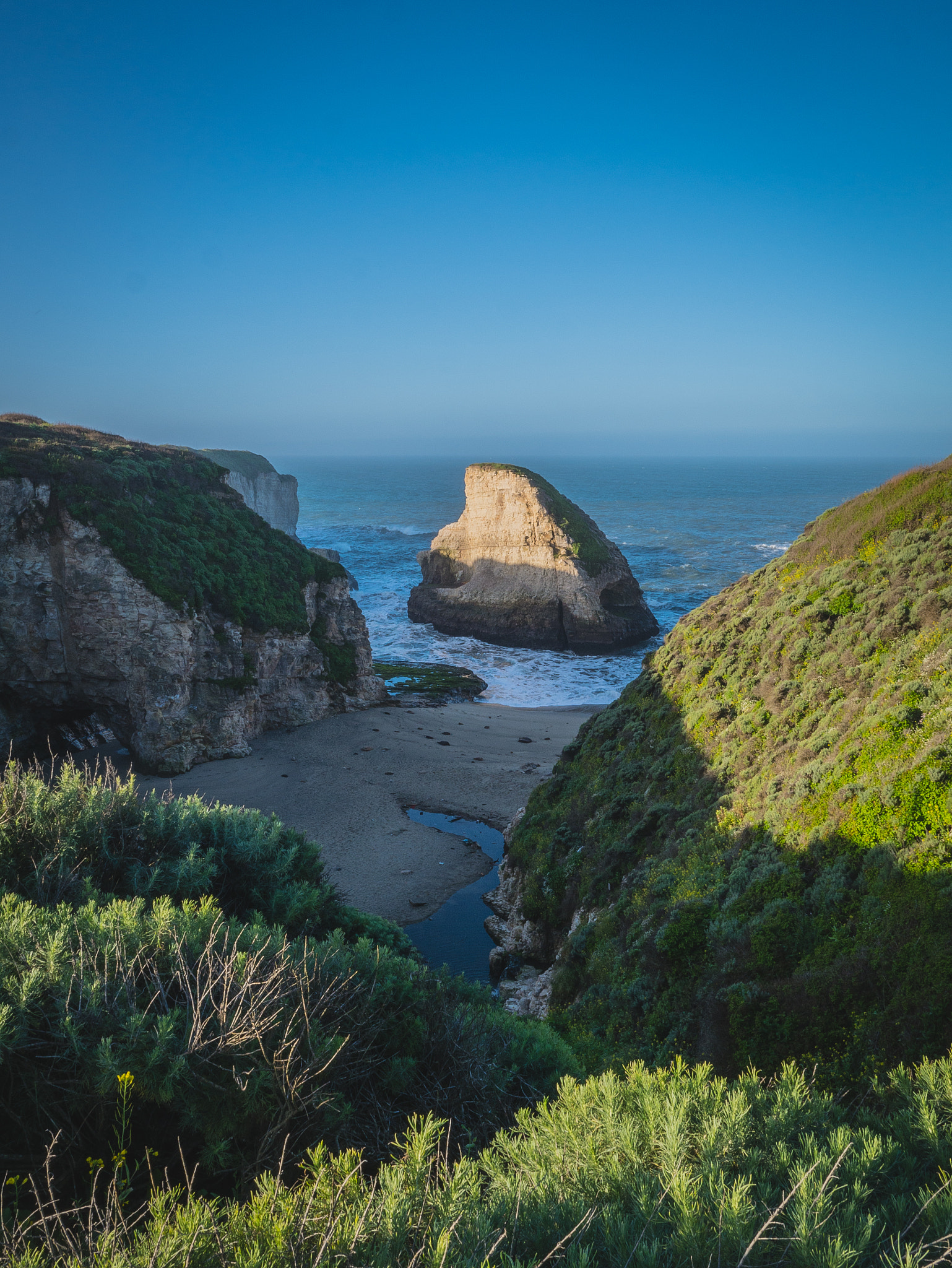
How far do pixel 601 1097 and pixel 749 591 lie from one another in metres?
13.9

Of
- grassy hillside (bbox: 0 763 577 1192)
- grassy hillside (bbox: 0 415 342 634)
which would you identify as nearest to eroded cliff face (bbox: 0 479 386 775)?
grassy hillside (bbox: 0 415 342 634)

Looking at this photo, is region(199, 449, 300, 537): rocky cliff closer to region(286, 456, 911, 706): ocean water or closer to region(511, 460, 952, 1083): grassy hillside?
region(286, 456, 911, 706): ocean water

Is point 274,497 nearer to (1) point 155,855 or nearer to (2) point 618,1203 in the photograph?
(1) point 155,855

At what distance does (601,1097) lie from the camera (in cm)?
536

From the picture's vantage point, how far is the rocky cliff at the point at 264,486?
66812 mm

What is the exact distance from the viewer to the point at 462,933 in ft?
55.3

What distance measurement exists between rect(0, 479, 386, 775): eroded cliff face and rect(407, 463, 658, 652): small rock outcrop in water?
77.6ft

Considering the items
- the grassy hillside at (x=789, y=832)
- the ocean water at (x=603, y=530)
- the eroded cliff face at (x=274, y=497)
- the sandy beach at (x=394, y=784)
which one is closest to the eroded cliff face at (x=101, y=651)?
the sandy beach at (x=394, y=784)

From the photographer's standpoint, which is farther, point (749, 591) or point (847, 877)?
point (749, 591)

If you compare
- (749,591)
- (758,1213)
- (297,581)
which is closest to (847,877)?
(758,1213)

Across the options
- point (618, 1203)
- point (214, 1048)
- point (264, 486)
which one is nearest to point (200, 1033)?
point (214, 1048)

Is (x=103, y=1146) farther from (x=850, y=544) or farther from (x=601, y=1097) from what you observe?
(x=850, y=544)

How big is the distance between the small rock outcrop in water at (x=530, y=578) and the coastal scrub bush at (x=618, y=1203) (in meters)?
40.8

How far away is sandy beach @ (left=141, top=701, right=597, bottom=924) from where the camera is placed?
19203mm
